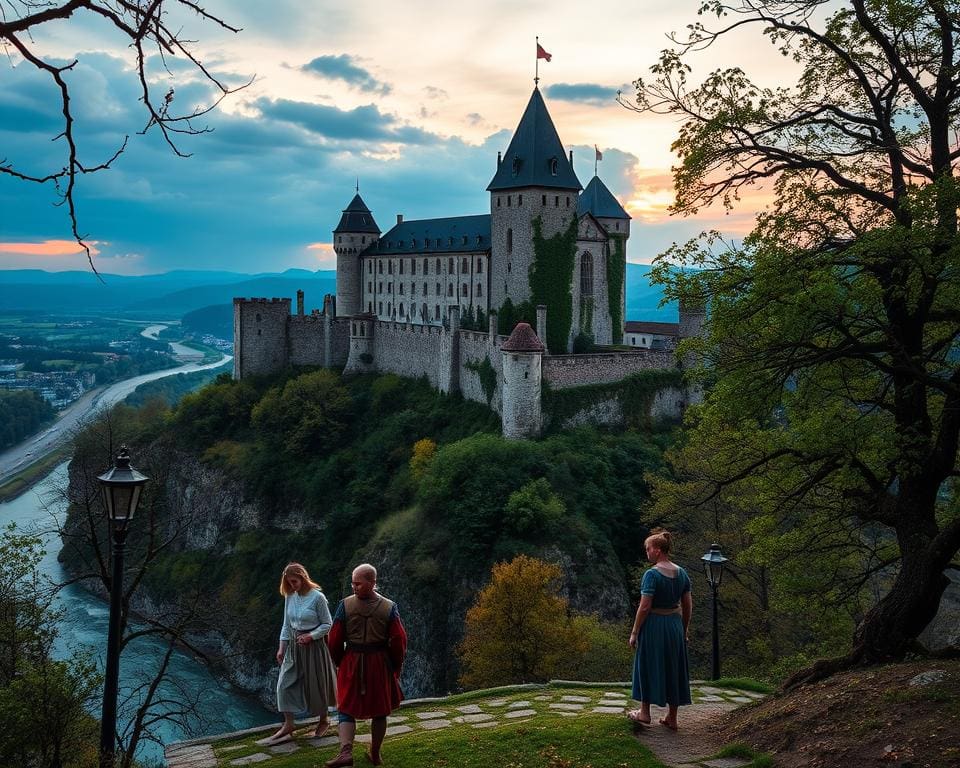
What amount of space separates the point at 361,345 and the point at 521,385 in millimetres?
20619

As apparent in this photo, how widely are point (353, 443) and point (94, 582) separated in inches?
796

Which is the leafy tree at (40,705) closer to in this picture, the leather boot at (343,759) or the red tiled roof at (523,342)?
the leather boot at (343,759)

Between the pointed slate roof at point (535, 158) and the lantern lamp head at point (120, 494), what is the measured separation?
125 ft

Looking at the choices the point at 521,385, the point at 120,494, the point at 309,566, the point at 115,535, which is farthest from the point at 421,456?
the point at 120,494

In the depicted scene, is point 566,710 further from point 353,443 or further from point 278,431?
point 278,431

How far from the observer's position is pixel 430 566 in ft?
113

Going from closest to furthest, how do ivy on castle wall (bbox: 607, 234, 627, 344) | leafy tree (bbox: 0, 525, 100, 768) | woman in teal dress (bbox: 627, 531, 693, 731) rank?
woman in teal dress (bbox: 627, 531, 693, 731)
leafy tree (bbox: 0, 525, 100, 768)
ivy on castle wall (bbox: 607, 234, 627, 344)

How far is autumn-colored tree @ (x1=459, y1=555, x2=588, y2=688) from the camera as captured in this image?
914 inches

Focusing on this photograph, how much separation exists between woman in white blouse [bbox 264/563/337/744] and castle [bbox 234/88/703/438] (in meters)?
28.7

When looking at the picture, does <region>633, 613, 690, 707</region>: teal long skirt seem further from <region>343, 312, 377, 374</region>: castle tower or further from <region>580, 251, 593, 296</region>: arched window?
<region>343, 312, 377, 374</region>: castle tower

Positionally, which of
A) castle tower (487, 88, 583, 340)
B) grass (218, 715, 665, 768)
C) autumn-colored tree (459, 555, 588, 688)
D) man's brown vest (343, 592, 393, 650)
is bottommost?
autumn-colored tree (459, 555, 588, 688)

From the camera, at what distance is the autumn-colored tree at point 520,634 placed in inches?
914

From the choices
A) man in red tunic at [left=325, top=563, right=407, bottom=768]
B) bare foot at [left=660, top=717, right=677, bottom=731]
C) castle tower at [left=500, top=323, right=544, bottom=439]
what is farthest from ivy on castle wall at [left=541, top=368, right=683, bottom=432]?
man in red tunic at [left=325, top=563, right=407, bottom=768]

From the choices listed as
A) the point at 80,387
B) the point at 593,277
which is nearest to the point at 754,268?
the point at 593,277
